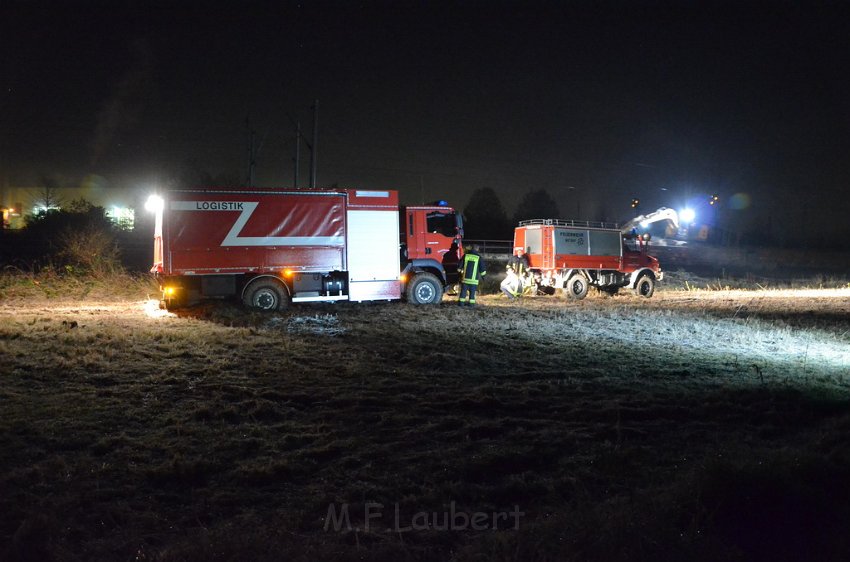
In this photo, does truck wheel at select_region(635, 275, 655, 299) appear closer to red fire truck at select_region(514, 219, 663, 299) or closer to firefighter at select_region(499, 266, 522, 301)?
red fire truck at select_region(514, 219, 663, 299)

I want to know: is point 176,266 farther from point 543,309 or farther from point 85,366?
point 543,309

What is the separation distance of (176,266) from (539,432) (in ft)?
40.1

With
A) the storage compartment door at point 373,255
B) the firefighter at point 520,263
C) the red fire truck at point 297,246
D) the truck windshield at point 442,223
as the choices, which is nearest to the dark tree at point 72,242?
the red fire truck at point 297,246

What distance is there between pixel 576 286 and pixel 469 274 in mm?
6347

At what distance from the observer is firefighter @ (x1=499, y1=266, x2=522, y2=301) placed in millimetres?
22953

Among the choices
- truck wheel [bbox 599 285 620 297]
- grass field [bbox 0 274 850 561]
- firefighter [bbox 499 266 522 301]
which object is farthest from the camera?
truck wheel [bbox 599 285 620 297]

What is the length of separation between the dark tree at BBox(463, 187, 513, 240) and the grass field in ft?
139

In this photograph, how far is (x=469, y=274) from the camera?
738 inches

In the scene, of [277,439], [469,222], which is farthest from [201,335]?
[469,222]

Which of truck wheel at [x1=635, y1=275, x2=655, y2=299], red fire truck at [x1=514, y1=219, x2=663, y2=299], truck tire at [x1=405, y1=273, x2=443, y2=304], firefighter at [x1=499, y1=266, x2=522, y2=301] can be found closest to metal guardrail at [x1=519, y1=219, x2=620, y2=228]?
red fire truck at [x1=514, y1=219, x2=663, y2=299]

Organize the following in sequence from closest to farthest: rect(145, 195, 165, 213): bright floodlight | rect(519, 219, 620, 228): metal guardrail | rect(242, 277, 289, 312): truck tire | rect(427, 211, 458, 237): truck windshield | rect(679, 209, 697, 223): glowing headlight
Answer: rect(145, 195, 165, 213): bright floodlight → rect(242, 277, 289, 312): truck tire → rect(427, 211, 458, 237): truck windshield → rect(519, 219, 620, 228): metal guardrail → rect(679, 209, 697, 223): glowing headlight

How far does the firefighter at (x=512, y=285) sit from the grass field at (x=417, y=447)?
10.1 meters

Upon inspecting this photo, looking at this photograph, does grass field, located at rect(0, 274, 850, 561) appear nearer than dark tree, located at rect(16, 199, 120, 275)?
Yes

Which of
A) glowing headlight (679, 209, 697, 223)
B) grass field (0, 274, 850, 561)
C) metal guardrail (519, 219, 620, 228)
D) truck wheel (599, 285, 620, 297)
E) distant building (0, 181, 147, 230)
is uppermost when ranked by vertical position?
distant building (0, 181, 147, 230)
